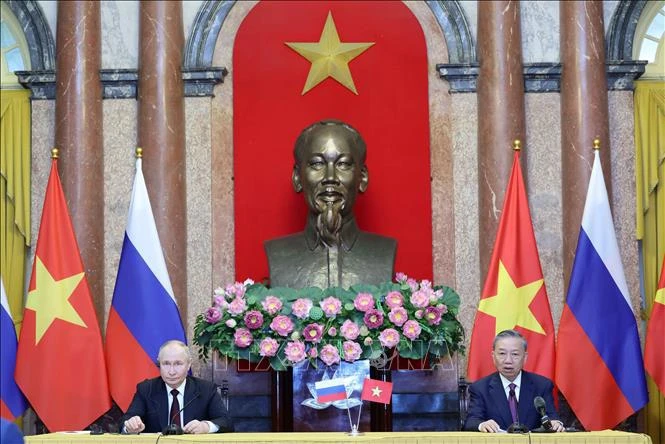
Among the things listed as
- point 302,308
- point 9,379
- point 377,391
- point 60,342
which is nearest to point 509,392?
point 377,391

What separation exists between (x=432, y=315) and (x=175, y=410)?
6.32ft

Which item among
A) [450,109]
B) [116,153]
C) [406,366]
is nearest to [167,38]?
[116,153]

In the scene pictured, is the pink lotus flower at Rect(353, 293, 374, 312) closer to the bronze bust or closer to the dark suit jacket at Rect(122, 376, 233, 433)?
the bronze bust

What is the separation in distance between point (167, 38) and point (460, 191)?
2564 mm

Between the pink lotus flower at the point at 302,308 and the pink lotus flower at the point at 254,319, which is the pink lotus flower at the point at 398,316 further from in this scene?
the pink lotus flower at the point at 254,319

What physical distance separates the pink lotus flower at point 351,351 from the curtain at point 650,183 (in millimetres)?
2964

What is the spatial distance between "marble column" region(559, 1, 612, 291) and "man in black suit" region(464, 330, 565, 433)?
2.73 meters

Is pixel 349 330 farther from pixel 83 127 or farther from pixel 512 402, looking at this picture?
pixel 83 127

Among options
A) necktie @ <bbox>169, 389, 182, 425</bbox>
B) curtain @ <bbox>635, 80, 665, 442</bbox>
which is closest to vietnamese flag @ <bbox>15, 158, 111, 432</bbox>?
necktie @ <bbox>169, 389, 182, 425</bbox>

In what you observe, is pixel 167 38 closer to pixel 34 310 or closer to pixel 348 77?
pixel 348 77

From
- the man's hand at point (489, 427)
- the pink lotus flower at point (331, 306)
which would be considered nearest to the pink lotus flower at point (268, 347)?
the pink lotus flower at point (331, 306)

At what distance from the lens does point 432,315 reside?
847 cm

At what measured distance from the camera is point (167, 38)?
10273 millimetres

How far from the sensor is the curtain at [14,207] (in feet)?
33.6
